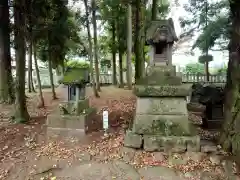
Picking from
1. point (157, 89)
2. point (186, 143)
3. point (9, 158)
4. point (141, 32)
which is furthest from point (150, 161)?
point (141, 32)

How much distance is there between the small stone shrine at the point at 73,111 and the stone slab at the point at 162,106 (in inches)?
74.7

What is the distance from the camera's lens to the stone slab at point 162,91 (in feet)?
18.7

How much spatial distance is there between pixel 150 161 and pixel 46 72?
20907 millimetres

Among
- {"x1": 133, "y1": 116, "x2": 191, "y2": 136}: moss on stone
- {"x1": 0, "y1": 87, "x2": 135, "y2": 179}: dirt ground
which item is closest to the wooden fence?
{"x1": 0, "y1": 87, "x2": 135, "y2": 179}: dirt ground

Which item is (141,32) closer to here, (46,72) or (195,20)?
(195,20)

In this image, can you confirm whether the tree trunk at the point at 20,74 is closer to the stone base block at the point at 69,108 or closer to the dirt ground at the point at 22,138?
the dirt ground at the point at 22,138

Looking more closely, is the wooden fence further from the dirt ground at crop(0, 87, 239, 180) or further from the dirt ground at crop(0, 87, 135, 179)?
the dirt ground at crop(0, 87, 239, 180)

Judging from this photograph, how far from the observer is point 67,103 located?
738 cm

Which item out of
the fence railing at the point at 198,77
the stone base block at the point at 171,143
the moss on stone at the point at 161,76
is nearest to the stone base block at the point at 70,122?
the stone base block at the point at 171,143

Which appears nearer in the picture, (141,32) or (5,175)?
(5,175)

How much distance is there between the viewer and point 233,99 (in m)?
5.61

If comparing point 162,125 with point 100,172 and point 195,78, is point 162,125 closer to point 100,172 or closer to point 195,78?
point 100,172

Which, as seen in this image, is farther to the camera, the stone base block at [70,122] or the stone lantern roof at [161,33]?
the stone base block at [70,122]

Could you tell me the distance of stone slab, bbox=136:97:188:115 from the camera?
583 cm
